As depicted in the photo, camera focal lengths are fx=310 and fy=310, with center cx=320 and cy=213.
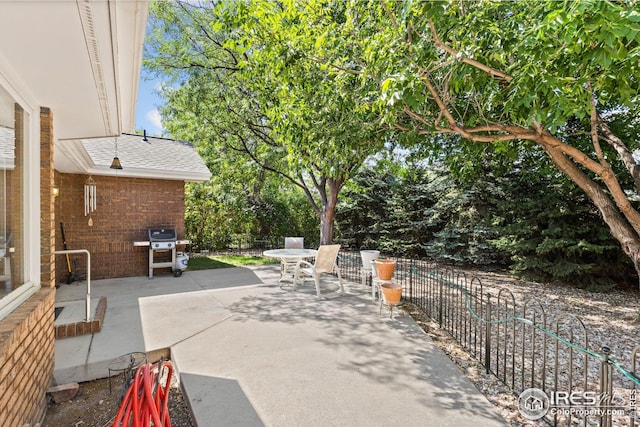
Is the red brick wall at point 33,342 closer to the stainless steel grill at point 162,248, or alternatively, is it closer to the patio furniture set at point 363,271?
the patio furniture set at point 363,271

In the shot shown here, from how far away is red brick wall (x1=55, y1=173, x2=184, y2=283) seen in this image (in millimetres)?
7895

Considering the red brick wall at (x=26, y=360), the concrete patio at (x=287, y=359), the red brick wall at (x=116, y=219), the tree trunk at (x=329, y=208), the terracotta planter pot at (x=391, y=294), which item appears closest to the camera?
the red brick wall at (x=26, y=360)

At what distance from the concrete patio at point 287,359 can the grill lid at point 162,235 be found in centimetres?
230

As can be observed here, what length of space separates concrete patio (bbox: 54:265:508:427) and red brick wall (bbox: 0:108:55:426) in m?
0.57

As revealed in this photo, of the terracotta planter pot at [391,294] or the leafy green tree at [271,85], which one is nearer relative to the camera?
the terracotta planter pot at [391,294]

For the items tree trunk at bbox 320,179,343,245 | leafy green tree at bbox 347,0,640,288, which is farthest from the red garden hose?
tree trunk at bbox 320,179,343,245

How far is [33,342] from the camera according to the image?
269 cm

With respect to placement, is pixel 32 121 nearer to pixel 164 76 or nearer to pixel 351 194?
pixel 164 76

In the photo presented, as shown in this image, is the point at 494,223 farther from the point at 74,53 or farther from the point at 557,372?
the point at 74,53
